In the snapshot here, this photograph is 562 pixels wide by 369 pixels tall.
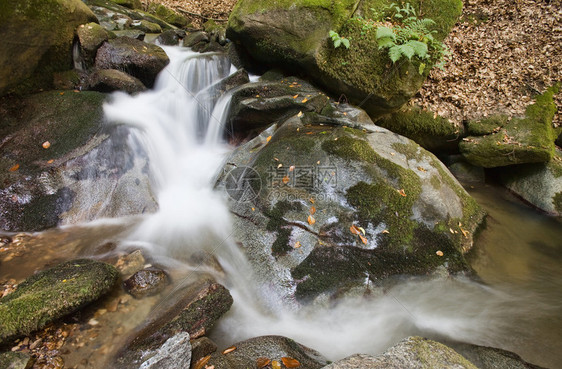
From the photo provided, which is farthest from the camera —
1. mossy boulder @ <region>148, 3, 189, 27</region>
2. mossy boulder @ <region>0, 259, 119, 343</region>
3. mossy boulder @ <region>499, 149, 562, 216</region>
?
mossy boulder @ <region>148, 3, 189, 27</region>

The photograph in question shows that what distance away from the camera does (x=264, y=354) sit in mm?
2289

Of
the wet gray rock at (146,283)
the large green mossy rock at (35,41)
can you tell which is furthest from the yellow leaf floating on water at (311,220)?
the large green mossy rock at (35,41)

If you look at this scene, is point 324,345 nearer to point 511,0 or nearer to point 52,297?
point 52,297

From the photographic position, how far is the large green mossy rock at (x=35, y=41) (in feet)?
15.8

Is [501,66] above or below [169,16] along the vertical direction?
below

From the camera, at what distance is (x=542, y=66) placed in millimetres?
6457

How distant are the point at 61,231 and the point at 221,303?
309 centimetres

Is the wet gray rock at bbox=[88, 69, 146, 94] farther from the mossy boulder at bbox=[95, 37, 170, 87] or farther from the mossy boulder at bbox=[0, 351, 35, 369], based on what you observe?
the mossy boulder at bbox=[0, 351, 35, 369]

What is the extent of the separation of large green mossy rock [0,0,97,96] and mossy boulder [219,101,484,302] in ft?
15.2

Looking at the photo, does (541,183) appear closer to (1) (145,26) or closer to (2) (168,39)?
(2) (168,39)

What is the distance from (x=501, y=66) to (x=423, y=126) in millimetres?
2401

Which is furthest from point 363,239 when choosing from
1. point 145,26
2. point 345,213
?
point 145,26

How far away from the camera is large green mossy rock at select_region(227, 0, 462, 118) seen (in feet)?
19.0

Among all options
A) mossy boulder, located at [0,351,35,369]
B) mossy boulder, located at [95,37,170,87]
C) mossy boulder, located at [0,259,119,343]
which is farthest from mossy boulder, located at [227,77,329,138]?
mossy boulder, located at [0,351,35,369]
